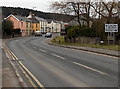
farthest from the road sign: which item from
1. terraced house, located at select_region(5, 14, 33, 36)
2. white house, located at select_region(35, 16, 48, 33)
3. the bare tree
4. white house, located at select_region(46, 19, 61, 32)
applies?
white house, located at select_region(46, 19, 61, 32)

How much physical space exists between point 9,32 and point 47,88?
77.9 m

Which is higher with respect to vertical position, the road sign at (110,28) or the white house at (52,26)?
the road sign at (110,28)

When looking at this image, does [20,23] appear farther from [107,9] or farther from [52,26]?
[107,9]

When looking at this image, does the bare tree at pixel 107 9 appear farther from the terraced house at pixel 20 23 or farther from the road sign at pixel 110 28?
the terraced house at pixel 20 23

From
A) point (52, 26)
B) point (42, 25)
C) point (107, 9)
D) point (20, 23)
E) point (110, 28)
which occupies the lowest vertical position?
point (52, 26)

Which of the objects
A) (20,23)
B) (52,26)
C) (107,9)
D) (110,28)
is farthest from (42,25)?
(110,28)

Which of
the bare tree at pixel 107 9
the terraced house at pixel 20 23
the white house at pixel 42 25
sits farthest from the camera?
the white house at pixel 42 25

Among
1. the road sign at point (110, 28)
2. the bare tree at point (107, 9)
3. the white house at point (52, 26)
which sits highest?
the bare tree at point (107, 9)

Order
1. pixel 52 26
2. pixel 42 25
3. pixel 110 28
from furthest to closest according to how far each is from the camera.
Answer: pixel 52 26, pixel 42 25, pixel 110 28

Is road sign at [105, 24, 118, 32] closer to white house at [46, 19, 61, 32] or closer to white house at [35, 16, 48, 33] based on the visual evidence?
white house at [35, 16, 48, 33]

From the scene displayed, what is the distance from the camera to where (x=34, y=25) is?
133 metres

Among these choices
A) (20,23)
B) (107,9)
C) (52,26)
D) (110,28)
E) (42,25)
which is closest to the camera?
(110,28)

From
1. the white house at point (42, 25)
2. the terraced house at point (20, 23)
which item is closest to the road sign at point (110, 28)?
the terraced house at point (20, 23)

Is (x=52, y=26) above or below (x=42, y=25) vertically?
below
